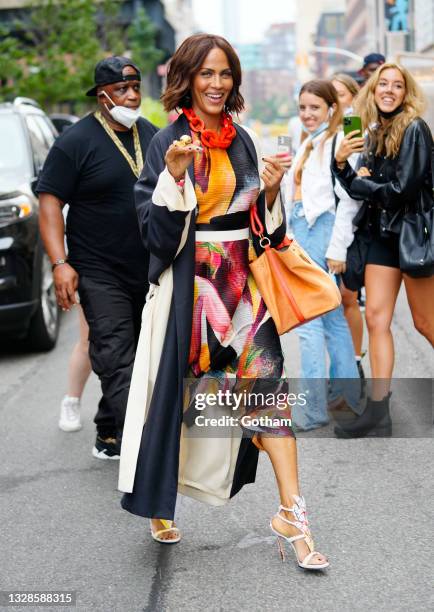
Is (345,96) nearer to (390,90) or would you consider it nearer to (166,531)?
(390,90)

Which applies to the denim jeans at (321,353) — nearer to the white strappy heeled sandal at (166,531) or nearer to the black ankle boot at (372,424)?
the black ankle boot at (372,424)

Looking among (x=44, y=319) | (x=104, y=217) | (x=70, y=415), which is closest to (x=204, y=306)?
(x=104, y=217)

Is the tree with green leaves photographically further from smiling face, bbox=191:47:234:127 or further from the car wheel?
smiling face, bbox=191:47:234:127

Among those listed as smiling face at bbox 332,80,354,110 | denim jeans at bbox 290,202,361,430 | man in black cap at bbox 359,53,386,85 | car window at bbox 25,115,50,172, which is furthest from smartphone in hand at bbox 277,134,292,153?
man in black cap at bbox 359,53,386,85

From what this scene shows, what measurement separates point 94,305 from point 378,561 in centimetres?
191

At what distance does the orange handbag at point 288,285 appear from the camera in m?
3.88

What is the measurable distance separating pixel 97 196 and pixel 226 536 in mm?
1805

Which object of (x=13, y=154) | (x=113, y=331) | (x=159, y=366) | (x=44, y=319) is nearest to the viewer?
(x=159, y=366)

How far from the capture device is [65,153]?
→ 16.3ft

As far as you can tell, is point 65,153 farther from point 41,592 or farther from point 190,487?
point 41,592

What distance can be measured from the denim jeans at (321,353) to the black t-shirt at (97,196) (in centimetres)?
128

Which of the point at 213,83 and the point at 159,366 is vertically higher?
the point at 213,83

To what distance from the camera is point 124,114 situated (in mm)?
5012

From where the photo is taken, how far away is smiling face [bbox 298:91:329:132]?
6125 millimetres
